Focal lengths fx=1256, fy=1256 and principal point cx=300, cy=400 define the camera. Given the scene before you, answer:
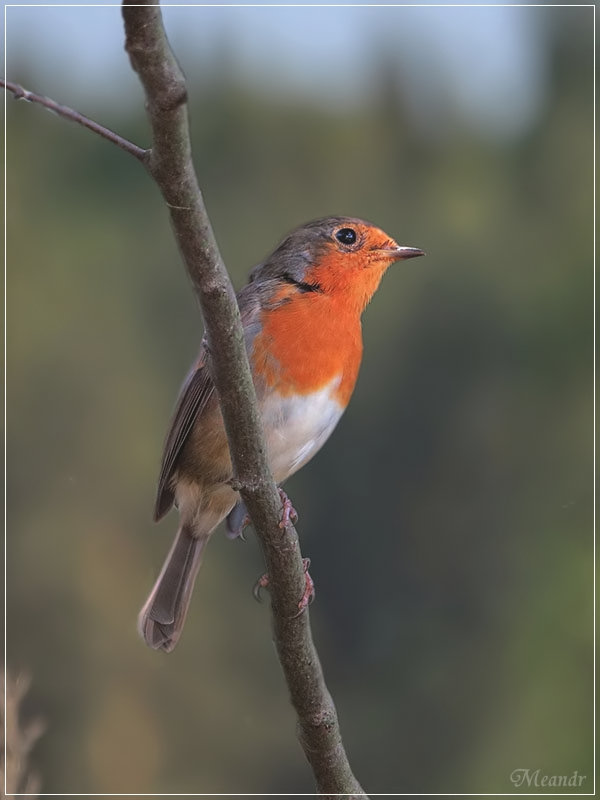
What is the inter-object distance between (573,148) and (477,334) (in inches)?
290

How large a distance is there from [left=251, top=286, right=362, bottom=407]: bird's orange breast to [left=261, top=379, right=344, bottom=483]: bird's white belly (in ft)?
0.08

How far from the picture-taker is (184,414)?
3320mm

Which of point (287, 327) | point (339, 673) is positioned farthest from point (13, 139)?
point (287, 327)

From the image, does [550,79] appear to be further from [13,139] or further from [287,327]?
[287,327]

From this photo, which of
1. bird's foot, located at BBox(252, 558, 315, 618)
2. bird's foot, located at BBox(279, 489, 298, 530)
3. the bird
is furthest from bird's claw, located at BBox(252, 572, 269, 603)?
the bird

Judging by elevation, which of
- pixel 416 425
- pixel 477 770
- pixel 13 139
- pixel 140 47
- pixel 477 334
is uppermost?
pixel 13 139

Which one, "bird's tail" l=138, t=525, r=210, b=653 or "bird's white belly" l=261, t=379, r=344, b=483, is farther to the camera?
"bird's tail" l=138, t=525, r=210, b=653

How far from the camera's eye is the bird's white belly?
3133mm

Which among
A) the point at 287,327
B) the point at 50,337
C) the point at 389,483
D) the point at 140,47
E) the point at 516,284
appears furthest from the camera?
the point at 516,284

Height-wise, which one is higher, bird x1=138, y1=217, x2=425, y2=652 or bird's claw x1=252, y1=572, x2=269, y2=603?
bird x1=138, y1=217, x2=425, y2=652

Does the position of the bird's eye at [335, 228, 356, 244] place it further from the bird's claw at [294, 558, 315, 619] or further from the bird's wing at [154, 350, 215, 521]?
the bird's claw at [294, 558, 315, 619]

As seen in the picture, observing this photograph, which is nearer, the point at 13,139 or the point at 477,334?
the point at 477,334

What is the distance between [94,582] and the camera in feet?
62.6

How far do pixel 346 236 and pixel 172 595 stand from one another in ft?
3.67
